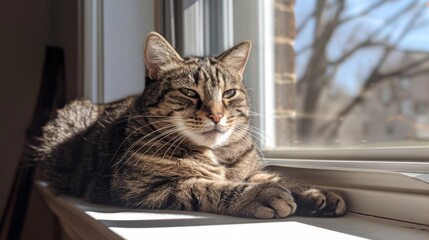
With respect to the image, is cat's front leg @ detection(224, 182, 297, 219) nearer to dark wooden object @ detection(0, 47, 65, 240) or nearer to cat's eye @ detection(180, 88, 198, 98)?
cat's eye @ detection(180, 88, 198, 98)

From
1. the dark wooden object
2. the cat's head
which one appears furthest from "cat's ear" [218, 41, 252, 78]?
the dark wooden object

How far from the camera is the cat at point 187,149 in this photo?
686 millimetres

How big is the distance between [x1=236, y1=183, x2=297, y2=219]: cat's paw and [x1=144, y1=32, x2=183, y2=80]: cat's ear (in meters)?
0.34

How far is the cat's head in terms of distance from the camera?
0.80 meters

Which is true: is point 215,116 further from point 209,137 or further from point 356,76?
point 356,76

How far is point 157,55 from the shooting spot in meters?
0.85

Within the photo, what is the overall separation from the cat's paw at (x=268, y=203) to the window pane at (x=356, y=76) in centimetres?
23

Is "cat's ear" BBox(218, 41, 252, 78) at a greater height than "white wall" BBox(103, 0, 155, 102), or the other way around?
"white wall" BBox(103, 0, 155, 102)

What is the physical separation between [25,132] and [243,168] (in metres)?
1.63

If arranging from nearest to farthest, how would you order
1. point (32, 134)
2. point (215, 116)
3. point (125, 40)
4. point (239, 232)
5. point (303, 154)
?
point (239, 232) → point (215, 116) → point (303, 154) → point (125, 40) → point (32, 134)

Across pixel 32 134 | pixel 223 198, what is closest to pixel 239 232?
pixel 223 198

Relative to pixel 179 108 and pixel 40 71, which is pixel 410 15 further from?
pixel 40 71

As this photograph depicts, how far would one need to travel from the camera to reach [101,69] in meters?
1.42

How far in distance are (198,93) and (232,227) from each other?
1.06ft
